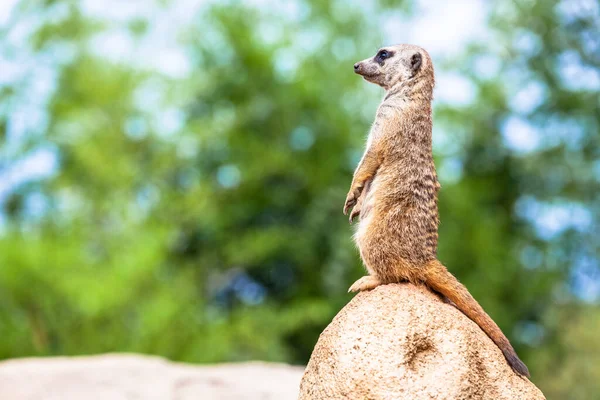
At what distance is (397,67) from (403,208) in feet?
2.16

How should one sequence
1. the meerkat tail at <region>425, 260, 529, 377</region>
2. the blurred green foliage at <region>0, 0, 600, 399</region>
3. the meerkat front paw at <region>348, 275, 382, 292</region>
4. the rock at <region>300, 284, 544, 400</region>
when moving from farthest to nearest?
1. the blurred green foliage at <region>0, 0, 600, 399</region>
2. the meerkat front paw at <region>348, 275, 382, 292</region>
3. the meerkat tail at <region>425, 260, 529, 377</region>
4. the rock at <region>300, 284, 544, 400</region>

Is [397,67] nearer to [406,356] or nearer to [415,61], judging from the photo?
[415,61]

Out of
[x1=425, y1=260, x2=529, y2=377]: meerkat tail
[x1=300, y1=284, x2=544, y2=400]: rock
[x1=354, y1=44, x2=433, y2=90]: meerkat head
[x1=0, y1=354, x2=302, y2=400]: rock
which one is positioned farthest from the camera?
[x1=0, y1=354, x2=302, y2=400]: rock

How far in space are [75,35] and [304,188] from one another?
614 cm

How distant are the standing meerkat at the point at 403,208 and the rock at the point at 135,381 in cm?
245

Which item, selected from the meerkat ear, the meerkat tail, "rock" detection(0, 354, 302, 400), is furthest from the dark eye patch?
"rock" detection(0, 354, 302, 400)

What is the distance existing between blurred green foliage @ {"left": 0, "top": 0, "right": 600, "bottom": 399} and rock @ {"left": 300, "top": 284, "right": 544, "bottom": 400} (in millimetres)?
7135

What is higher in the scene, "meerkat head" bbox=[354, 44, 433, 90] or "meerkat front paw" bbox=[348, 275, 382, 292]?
"meerkat head" bbox=[354, 44, 433, 90]

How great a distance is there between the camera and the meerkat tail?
10.6 feet

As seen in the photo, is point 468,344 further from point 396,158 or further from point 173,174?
point 173,174

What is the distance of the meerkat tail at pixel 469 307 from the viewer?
322 cm

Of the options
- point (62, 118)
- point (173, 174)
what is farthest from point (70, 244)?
point (62, 118)

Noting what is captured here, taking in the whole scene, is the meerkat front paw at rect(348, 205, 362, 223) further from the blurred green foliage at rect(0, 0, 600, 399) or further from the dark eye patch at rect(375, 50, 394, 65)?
the blurred green foliage at rect(0, 0, 600, 399)

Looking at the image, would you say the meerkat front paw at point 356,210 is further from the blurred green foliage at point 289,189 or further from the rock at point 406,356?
the blurred green foliage at point 289,189
